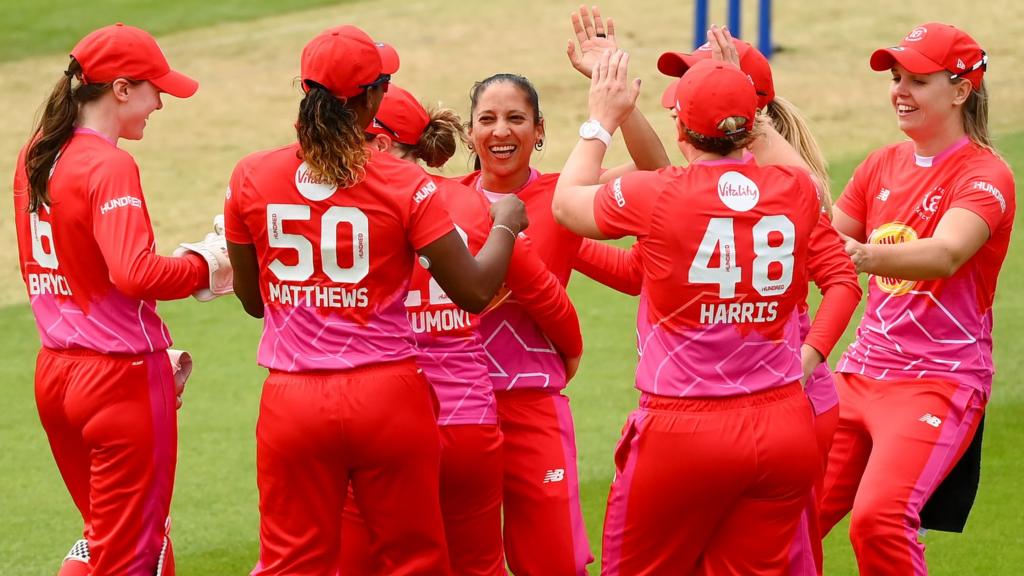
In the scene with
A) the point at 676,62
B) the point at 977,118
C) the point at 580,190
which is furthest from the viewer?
the point at 977,118

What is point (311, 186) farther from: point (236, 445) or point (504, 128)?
point (236, 445)

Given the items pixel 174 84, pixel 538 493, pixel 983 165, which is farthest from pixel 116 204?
pixel 983 165

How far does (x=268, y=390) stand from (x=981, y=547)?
149 inches

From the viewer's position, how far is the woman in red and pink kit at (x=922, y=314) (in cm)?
574

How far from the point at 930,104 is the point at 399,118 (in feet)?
6.57

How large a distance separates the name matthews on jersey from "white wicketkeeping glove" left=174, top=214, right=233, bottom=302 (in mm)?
607

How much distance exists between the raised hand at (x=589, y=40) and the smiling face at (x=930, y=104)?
1.16 metres

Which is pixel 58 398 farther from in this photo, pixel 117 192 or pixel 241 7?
pixel 241 7

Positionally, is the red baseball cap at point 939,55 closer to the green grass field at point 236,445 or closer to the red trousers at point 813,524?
the red trousers at point 813,524

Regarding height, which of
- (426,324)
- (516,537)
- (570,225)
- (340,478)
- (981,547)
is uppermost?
(570,225)

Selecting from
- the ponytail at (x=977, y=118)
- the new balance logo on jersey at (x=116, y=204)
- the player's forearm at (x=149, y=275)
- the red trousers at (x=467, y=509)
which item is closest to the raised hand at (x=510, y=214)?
the red trousers at (x=467, y=509)

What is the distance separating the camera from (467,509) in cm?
547

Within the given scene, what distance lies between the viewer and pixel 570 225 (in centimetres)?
515

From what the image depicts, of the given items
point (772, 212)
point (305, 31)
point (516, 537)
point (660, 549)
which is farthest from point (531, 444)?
point (305, 31)
